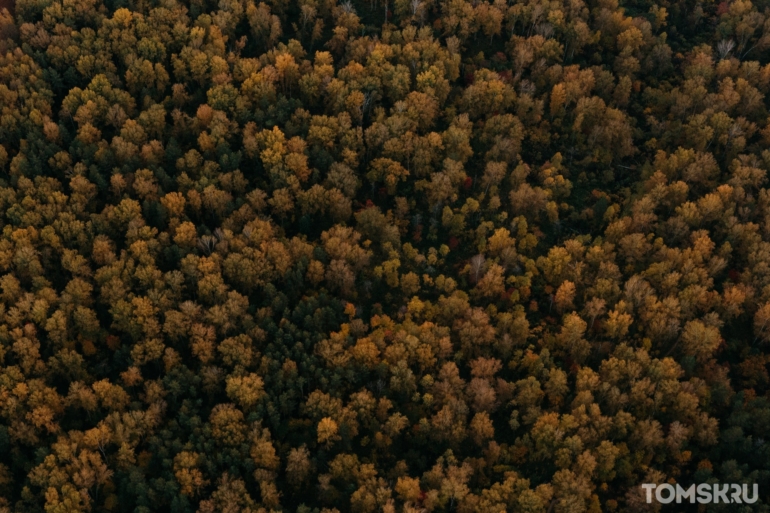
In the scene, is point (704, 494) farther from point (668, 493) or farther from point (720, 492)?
point (668, 493)

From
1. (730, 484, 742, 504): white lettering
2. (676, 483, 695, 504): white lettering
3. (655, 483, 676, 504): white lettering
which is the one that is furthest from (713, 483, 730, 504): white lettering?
(655, 483, 676, 504): white lettering

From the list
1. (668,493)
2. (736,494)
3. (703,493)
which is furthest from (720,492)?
(668,493)

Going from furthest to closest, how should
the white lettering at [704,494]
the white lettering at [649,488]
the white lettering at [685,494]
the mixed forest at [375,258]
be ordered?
the white lettering at [685,494], the white lettering at [704,494], the white lettering at [649,488], the mixed forest at [375,258]

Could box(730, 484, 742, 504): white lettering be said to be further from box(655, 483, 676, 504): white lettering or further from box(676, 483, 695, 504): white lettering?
box(655, 483, 676, 504): white lettering

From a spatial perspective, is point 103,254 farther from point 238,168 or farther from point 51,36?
point 51,36

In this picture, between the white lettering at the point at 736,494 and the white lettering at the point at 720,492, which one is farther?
the white lettering at the point at 720,492

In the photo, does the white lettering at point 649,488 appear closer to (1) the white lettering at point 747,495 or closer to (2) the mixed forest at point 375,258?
(2) the mixed forest at point 375,258

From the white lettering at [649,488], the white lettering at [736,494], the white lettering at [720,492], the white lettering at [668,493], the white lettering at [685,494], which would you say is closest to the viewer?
the white lettering at [736,494]

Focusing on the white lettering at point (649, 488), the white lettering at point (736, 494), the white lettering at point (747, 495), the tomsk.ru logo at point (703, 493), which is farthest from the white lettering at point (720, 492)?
the white lettering at point (649, 488)
